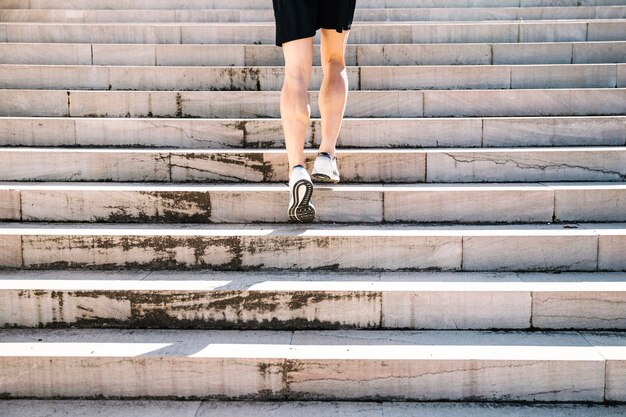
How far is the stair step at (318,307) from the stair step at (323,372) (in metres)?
0.23

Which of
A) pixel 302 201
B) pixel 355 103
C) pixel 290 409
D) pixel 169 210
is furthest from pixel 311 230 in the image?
pixel 355 103

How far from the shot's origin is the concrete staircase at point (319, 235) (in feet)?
10.0

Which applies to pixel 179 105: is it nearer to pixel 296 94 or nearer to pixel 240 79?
pixel 240 79

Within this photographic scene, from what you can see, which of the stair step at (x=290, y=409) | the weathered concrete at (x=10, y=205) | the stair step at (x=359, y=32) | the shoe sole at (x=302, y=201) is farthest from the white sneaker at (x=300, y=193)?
the stair step at (x=359, y=32)

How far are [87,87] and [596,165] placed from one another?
13.9ft

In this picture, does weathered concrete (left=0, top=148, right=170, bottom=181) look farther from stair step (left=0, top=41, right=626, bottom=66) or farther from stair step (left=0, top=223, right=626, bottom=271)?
stair step (left=0, top=41, right=626, bottom=66)

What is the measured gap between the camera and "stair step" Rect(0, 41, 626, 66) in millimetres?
5828

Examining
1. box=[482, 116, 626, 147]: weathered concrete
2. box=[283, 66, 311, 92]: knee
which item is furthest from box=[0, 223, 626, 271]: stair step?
box=[482, 116, 626, 147]: weathered concrete

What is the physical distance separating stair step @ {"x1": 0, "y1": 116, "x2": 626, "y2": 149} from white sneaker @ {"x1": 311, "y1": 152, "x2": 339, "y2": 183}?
2.40ft

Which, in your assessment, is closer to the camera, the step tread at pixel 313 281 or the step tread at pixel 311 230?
the step tread at pixel 313 281

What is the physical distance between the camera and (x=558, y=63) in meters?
5.87

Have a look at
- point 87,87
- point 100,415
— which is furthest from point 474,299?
point 87,87

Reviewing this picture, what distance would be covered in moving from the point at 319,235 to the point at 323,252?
10cm

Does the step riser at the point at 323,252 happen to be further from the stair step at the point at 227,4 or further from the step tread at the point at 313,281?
the stair step at the point at 227,4
